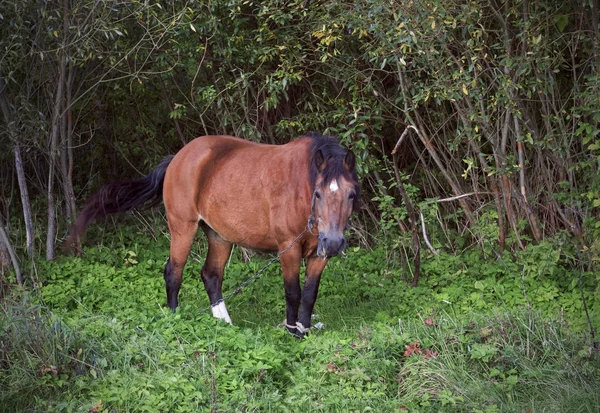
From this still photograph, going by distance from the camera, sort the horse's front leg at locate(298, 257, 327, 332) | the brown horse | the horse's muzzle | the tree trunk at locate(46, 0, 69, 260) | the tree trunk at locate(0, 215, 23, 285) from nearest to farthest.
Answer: the horse's muzzle, the brown horse, the horse's front leg at locate(298, 257, 327, 332), the tree trunk at locate(0, 215, 23, 285), the tree trunk at locate(46, 0, 69, 260)

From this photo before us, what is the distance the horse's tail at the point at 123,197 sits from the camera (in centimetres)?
794

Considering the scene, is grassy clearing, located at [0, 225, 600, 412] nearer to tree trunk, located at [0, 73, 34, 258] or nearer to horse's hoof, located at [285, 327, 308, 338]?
horse's hoof, located at [285, 327, 308, 338]

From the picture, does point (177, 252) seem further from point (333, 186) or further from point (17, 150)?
point (17, 150)

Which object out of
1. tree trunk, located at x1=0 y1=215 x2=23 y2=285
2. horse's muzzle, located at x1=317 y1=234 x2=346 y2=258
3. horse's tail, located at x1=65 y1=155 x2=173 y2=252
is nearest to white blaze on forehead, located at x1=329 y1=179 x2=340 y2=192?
horse's muzzle, located at x1=317 y1=234 x2=346 y2=258

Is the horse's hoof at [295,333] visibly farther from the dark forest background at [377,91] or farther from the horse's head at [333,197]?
the dark forest background at [377,91]

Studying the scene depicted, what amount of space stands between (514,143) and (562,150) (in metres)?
0.51

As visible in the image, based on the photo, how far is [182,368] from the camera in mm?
5430

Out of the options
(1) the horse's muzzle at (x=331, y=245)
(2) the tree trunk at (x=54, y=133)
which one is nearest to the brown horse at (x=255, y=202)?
(1) the horse's muzzle at (x=331, y=245)

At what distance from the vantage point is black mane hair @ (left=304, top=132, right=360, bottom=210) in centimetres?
627

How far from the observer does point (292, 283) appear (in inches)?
270

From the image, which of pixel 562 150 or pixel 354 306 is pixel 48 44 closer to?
pixel 354 306

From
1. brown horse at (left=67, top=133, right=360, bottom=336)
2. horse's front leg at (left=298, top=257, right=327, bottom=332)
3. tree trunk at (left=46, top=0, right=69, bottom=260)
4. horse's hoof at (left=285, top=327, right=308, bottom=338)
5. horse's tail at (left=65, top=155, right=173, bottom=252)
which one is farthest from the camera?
tree trunk at (left=46, top=0, right=69, bottom=260)

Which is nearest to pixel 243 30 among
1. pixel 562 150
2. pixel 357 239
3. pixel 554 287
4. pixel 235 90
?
pixel 235 90

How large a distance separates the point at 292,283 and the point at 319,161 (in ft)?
3.53
